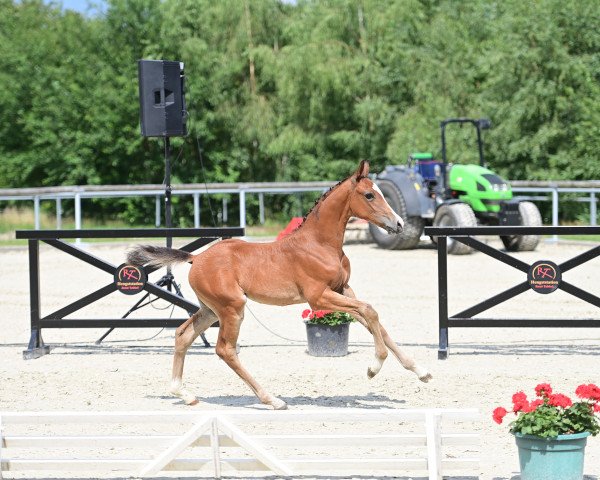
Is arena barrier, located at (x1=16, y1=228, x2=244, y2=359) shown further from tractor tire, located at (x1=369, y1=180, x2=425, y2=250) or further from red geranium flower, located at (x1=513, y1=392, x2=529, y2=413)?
tractor tire, located at (x1=369, y1=180, x2=425, y2=250)

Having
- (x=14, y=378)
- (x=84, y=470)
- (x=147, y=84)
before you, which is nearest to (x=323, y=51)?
(x=147, y=84)

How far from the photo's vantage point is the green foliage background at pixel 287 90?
25.7 metres

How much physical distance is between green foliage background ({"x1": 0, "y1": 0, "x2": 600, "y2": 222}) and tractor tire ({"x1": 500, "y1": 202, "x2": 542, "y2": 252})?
20.3 feet

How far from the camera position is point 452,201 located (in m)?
19.1

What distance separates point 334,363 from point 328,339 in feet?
1.12

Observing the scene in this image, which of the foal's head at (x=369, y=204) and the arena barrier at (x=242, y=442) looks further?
the foal's head at (x=369, y=204)

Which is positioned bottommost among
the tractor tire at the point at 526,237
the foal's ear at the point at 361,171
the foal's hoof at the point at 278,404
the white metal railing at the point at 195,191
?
the foal's hoof at the point at 278,404

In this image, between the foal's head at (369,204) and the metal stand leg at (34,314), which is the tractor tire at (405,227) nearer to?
the metal stand leg at (34,314)

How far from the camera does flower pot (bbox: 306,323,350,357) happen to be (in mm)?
9922

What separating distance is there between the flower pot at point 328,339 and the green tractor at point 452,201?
886cm

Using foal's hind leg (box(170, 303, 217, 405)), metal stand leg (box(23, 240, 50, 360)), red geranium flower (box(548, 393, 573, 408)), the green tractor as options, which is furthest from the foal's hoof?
the green tractor

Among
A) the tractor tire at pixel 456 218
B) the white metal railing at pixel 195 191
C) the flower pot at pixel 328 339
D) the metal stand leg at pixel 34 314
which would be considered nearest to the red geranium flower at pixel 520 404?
the flower pot at pixel 328 339

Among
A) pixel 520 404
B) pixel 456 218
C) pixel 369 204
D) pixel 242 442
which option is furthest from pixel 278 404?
pixel 456 218

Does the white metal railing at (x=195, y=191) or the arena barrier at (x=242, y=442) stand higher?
the white metal railing at (x=195, y=191)
